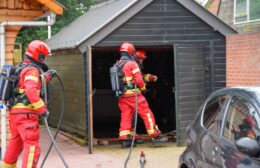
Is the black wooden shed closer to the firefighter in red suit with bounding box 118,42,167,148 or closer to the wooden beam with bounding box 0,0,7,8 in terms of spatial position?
the firefighter in red suit with bounding box 118,42,167,148

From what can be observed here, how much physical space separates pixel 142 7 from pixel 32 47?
4000 millimetres

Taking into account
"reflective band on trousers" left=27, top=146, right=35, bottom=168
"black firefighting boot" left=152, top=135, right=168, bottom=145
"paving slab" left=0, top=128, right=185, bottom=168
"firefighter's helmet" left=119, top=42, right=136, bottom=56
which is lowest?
"paving slab" left=0, top=128, right=185, bottom=168

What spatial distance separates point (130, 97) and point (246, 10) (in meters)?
10.3

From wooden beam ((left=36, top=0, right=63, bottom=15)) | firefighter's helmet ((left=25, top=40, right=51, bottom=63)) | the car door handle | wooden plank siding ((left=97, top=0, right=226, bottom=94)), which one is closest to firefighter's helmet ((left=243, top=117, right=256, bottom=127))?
the car door handle

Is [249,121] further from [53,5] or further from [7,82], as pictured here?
[53,5]

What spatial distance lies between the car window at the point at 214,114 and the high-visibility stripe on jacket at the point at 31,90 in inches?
100

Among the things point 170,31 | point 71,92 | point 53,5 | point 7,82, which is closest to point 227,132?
point 7,82

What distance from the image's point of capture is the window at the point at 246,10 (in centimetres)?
1856

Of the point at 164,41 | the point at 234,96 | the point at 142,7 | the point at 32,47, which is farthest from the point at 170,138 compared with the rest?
the point at 234,96

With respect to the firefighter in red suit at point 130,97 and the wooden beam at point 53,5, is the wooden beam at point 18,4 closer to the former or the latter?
the wooden beam at point 53,5

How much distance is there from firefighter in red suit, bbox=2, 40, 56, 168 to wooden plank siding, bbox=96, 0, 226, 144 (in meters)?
3.44

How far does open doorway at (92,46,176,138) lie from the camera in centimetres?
1416

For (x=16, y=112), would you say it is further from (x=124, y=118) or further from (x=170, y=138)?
(x=170, y=138)

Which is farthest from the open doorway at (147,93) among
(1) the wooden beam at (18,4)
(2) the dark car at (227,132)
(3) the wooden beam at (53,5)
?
(2) the dark car at (227,132)
